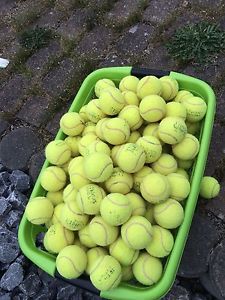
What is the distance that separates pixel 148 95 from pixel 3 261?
34.8 inches

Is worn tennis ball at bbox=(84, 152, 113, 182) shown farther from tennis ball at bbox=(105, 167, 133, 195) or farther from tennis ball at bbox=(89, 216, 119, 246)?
tennis ball at bbox=(89, 216, 119, 246)

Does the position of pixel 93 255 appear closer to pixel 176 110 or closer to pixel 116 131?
pixel 116 131

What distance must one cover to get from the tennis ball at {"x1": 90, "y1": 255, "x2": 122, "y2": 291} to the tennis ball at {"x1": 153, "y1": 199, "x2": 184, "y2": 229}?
207 millimetres

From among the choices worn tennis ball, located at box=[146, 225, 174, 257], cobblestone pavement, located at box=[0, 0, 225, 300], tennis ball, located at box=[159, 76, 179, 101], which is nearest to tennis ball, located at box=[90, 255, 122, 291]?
worn tennis ball, located at box=[146, 225, 174, 257]

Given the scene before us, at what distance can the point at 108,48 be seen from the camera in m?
2.40

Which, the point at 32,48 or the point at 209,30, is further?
the point at 32,48

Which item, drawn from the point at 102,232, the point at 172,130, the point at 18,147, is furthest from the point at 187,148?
the point at 18,147

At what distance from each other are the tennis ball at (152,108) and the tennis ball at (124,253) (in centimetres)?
47

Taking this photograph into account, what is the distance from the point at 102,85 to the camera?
188 cm

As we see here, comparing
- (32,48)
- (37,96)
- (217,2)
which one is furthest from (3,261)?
(217,2)

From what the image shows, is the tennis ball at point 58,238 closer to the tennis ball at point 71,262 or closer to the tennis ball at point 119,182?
the tennis ball at point 71,262

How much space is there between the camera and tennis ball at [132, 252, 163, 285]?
1508 millimetres

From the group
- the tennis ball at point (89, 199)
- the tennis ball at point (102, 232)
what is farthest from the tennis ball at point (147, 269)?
the tennis ball at point (89, 199)

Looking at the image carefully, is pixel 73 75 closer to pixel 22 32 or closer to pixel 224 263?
pixel 22 32
